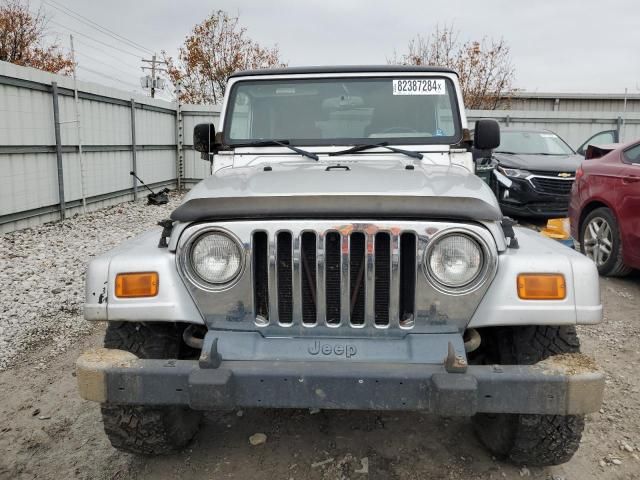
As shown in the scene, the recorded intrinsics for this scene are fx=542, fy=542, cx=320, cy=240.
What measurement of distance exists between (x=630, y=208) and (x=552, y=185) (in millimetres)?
3685

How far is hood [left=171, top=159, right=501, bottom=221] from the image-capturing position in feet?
6.89

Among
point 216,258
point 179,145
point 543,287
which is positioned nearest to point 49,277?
point 216,258

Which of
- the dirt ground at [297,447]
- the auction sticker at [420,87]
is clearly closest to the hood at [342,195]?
the auction sticker at [420,87]

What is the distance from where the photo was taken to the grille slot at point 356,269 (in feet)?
7.02

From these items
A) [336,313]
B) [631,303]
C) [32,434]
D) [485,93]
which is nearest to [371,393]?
[336,313]

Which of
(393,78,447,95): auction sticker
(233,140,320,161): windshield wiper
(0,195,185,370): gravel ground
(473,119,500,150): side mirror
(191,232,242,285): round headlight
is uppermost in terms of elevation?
(393,78,447,95): auction sticker

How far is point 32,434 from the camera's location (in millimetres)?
2904

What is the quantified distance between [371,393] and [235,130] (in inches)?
88.6

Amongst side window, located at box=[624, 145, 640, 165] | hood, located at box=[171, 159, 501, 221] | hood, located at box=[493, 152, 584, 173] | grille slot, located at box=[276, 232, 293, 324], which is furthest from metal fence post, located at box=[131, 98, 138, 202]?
grille slot, located at box=[276, 232, 293, 324]

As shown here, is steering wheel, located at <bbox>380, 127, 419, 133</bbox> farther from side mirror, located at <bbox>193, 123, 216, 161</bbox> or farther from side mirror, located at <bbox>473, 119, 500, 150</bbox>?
side mirror, located at <bbox>193, 123, 216, 161</bbox>

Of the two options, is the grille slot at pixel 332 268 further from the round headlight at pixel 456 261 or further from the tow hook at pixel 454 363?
the tow hook at pixel 454 363

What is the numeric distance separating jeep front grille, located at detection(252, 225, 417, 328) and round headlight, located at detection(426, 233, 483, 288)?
9 centimetres

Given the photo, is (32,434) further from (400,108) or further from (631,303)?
(631,303)

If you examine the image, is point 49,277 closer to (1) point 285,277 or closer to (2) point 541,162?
(1) point 285,277
